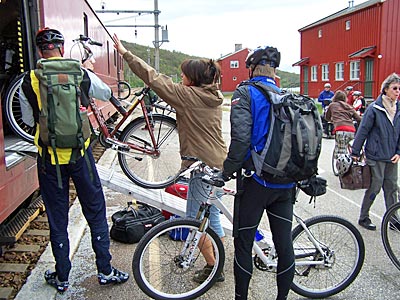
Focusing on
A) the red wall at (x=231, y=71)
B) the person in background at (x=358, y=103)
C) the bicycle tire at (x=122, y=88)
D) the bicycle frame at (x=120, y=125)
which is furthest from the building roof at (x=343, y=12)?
the bicycle frame at (x=120, y=125)

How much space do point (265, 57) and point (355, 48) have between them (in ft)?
93.1

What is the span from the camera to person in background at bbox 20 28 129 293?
10.4ft

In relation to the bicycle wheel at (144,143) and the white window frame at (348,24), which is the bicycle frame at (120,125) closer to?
the bicycle wheel at (144,143)

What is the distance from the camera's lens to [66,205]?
11.4 feet

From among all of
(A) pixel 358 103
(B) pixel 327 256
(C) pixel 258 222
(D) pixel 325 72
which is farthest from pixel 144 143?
(D) pixel 325 72

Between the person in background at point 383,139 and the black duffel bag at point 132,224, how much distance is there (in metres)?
2.73

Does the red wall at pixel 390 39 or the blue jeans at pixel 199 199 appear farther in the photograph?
the red wall at pixel 390 39

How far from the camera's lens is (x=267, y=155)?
287 cm

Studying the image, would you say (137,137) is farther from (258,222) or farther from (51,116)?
(258,222)

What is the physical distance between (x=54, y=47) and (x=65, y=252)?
1647 mm

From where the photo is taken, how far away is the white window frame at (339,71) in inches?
1209

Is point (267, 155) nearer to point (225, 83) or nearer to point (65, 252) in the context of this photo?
point (65, 252)

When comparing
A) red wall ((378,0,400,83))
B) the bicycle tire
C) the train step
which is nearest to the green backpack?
the train step

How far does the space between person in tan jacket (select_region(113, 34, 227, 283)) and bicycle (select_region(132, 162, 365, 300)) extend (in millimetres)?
116
